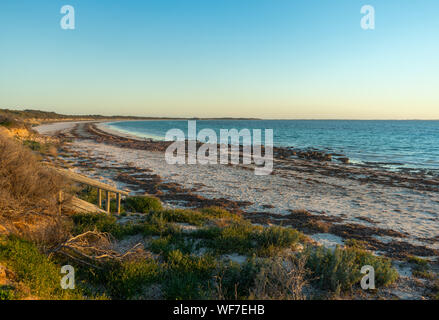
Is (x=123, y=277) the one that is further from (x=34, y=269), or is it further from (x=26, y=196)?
(x=26, y=196)

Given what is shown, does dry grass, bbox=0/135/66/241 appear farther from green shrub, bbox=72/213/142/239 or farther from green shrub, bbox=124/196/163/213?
green shrub, bbox=124/196/163/213

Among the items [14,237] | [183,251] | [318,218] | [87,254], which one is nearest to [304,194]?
[318,218]

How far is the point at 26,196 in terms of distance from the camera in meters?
6.26

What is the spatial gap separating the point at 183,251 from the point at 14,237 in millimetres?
3273

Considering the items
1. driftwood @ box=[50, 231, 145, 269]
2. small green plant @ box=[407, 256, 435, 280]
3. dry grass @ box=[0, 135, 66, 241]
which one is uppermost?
dry grass @ box=[0, 135, 66, 241]

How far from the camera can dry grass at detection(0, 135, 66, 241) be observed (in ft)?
18.2

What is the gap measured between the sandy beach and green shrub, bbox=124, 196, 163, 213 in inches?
62.4

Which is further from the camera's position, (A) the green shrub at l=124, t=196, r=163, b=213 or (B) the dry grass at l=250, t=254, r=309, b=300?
(A) the green shrub at l=124, t=196, r=163, b=213

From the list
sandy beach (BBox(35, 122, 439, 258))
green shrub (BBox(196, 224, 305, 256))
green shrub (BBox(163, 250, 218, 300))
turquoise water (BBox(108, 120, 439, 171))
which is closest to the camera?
green shrub (BBox(163, 250, 218, 300))

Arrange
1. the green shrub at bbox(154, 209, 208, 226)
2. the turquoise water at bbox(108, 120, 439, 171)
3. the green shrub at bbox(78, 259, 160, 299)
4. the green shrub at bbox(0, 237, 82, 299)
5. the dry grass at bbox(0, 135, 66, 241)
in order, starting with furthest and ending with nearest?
the turquoise water at bbox(108, 120, 439, 171)
the green shrub at bbox(154, 209, 208, 226)
the dry grass at bbox(0, 135, 66, 241)
the green shrub at bbox(78, 259, 160, 299)
the green shrub at bbox(0, 237, 82, 299)

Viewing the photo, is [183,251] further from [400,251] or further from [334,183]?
[334,183]

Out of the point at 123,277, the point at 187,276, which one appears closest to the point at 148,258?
the point at 123,277

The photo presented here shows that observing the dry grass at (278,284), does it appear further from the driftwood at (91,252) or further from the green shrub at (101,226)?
the green shrub at (101,226)

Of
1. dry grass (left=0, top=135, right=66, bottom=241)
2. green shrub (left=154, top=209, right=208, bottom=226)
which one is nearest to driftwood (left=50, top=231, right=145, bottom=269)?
dry grass (left=0, top=135, right=66, bottom=241)
